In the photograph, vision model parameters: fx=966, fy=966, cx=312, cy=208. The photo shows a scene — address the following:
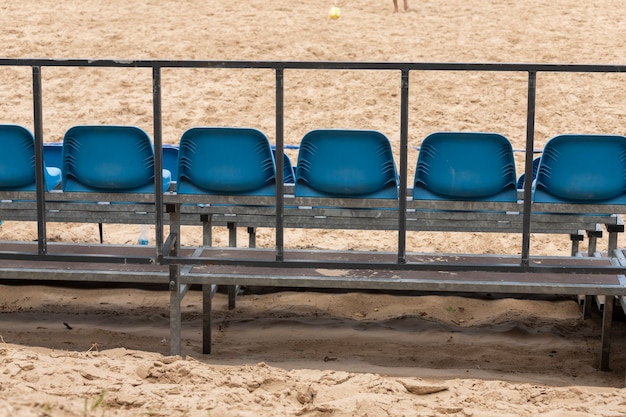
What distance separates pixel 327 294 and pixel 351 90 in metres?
6.98

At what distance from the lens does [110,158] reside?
529 cm

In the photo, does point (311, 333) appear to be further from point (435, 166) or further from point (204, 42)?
point (204, 42)

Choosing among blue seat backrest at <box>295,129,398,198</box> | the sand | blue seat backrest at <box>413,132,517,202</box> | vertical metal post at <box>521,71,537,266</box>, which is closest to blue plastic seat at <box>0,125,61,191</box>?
the sand

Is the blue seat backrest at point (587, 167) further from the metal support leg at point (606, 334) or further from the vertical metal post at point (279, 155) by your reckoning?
the vertical metal post at point (279, 155)

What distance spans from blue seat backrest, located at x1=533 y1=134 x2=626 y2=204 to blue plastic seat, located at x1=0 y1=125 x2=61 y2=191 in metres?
2.80

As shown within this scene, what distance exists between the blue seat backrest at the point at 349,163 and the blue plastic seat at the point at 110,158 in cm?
87

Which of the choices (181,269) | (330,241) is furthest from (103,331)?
(330,241)

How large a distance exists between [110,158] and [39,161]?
0.37 metres

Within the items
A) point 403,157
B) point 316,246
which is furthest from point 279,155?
point 316,246

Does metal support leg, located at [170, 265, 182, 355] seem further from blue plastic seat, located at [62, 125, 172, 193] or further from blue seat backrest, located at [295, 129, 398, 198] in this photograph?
blue seat backrest, located at [295, 129, 398, 198]

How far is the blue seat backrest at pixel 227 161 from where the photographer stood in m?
5.19

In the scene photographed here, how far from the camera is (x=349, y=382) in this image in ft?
14.9

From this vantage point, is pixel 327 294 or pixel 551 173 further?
pixel 327 294

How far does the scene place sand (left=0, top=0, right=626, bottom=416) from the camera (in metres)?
4.30
